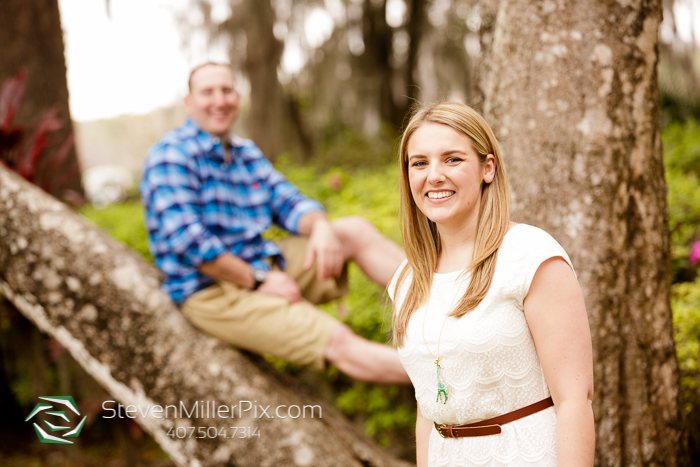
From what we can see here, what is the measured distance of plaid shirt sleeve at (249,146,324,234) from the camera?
3154 millimetres

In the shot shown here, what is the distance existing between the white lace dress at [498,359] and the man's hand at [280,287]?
1305 mm

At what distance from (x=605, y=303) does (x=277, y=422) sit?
1531mm

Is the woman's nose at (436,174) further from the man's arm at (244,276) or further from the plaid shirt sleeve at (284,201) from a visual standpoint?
the plaid shirt sleeve at (284,201)

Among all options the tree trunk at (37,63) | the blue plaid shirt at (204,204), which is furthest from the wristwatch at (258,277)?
the tree trunk at (37,63)

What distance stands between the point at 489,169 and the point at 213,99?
5.99 feet

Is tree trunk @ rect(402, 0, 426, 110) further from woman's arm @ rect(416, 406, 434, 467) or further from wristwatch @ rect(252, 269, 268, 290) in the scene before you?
woman's arm @ rect(416, 406, 434, 467)

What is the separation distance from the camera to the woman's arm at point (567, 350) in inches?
53.8

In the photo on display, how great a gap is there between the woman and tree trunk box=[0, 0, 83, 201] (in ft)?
14.3

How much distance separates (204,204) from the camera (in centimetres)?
287

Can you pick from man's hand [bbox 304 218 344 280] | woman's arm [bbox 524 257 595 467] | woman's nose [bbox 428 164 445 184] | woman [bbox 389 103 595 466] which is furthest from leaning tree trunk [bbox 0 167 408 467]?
woman's nose [bbox 428 164 445 184]

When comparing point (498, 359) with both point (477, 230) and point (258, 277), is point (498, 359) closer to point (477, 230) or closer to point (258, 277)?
point (477, 230)

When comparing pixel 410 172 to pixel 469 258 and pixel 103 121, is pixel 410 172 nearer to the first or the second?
pixel 469 258

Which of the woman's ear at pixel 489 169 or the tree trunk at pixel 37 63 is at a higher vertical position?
the tree trunk at pixel 37 63

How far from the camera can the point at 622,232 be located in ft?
6.88
